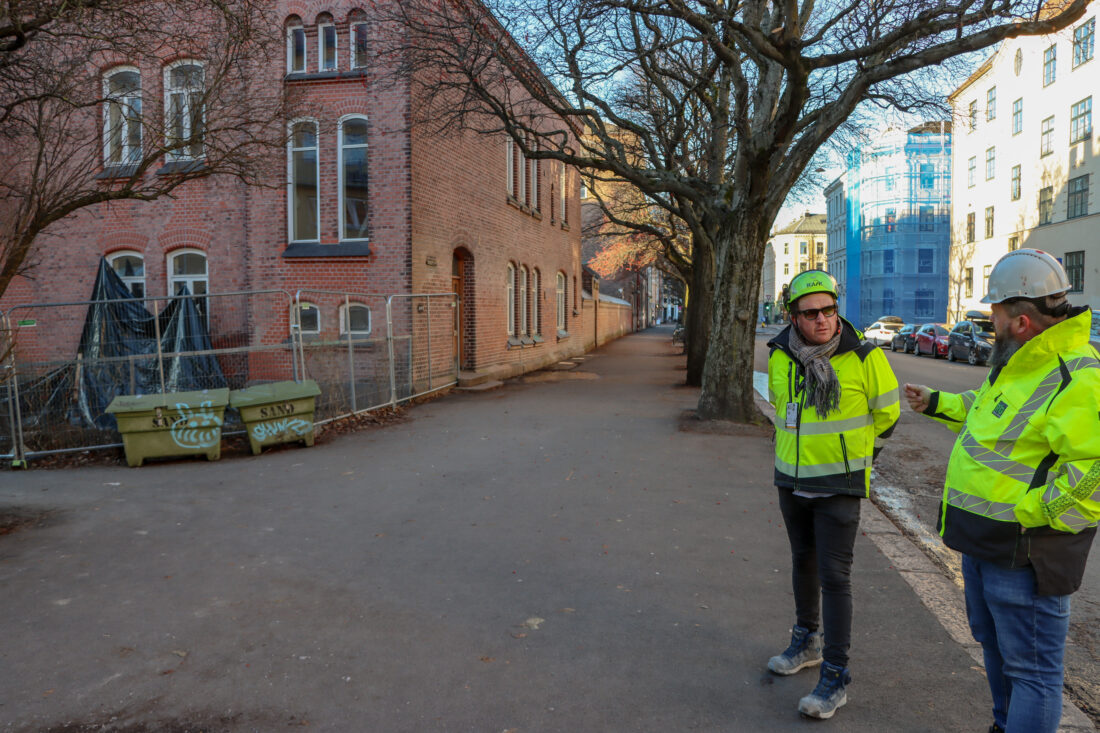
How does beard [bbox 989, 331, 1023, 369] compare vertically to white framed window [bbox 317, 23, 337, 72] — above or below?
below

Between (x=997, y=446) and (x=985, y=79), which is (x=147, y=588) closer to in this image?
(x=997, y=446)

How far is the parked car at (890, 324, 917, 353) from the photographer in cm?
3441

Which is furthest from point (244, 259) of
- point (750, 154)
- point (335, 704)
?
point (335, 704)

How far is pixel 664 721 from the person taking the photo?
329cm

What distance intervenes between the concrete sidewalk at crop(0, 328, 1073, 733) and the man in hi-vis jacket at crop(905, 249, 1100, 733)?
756 mm

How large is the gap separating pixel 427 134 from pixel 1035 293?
13601 millimetres

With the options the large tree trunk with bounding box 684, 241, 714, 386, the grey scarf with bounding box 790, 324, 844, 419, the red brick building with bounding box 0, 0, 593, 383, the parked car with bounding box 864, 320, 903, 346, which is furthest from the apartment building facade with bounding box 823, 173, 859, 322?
the grey scarf with bounding box 790, 324, 844, 419

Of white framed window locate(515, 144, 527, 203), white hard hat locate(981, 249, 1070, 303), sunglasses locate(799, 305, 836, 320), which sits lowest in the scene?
sunglasses locate(799, 305, 836, 320)

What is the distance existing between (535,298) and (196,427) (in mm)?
15758

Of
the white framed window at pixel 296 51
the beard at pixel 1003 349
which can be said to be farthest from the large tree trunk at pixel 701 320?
the beard at pixel 1003 349

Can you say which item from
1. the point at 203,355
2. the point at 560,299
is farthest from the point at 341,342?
the point at 560,299

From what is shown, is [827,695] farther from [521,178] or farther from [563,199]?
[563,199]

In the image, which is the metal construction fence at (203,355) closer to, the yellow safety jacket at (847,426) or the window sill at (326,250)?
the window sill at (326,250)

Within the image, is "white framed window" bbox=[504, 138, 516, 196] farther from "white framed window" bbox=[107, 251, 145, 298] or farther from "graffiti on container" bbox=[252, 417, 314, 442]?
"graffiti on container" bbox=[252, 417, 314, 442]
